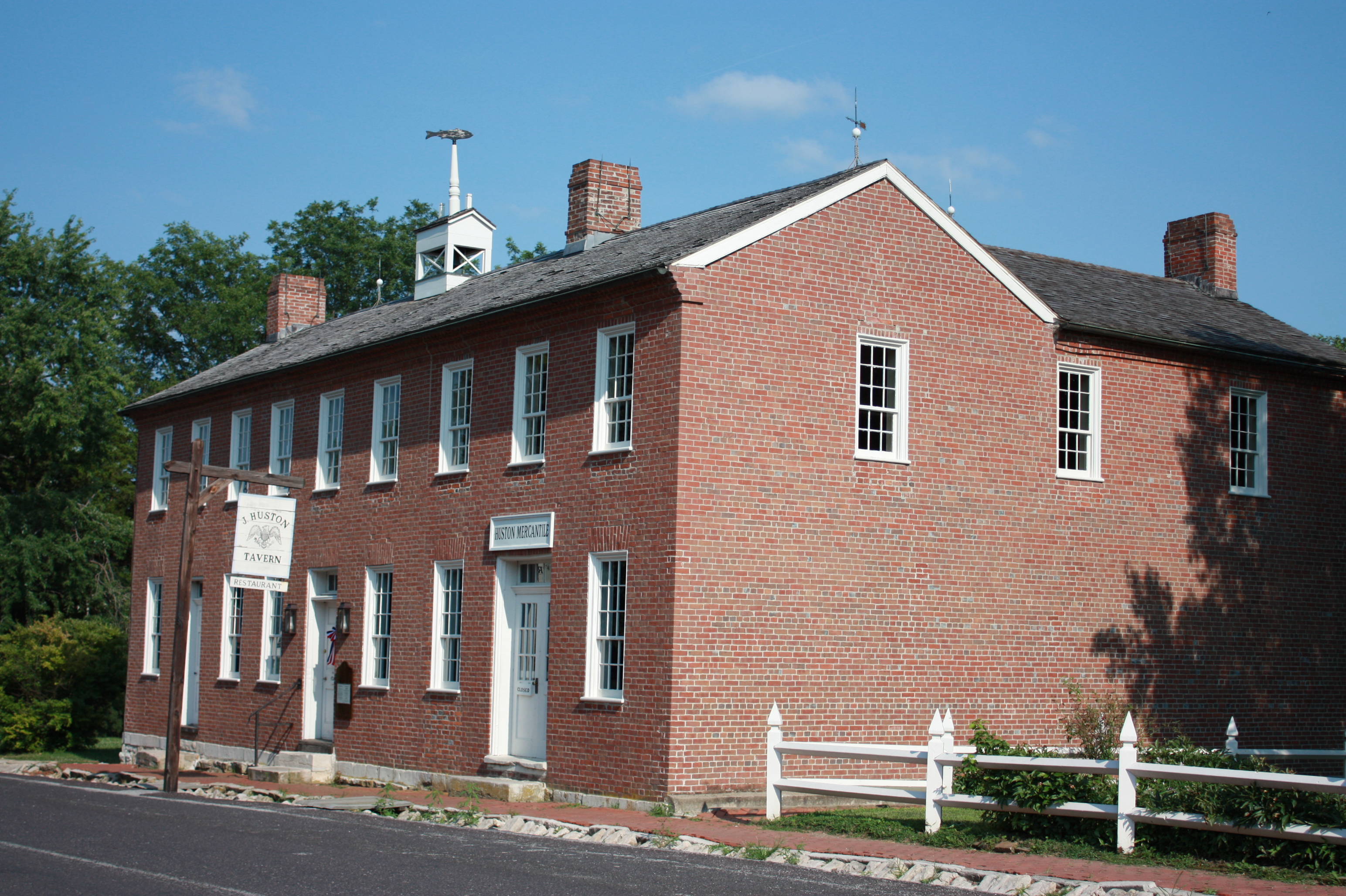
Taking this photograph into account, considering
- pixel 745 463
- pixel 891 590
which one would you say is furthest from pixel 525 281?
pixel 891 590

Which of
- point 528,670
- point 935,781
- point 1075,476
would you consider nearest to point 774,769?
point 935,781

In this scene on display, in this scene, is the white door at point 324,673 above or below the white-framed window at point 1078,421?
below

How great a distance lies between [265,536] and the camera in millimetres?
20562

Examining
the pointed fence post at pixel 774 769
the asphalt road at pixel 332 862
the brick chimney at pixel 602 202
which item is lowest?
the asphalt road at pixel 332 862

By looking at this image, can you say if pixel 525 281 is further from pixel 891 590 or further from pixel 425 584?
pixel 891 590

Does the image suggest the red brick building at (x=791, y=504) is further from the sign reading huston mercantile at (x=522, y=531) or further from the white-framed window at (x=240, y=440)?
the white-framed window at (x=240, y=440)

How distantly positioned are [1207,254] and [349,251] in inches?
1404

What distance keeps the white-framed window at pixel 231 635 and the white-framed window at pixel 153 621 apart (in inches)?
135

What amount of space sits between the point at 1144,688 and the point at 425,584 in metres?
10.6

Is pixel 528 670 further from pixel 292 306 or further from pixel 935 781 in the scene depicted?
pixel 292 306

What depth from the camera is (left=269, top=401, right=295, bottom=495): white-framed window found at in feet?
84.0

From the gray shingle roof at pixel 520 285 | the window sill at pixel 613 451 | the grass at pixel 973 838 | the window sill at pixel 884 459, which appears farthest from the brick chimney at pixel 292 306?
the grass at pixel 973 838

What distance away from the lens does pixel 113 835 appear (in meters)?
13.2

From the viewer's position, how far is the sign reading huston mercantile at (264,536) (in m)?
20.2
